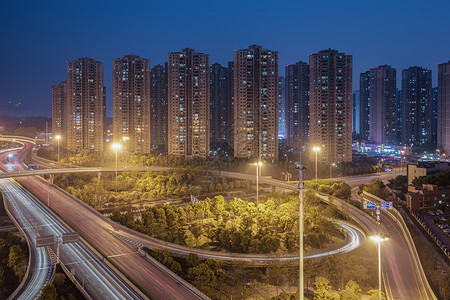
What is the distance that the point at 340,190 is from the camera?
25.0m

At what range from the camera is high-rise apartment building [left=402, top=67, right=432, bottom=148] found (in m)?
64.0

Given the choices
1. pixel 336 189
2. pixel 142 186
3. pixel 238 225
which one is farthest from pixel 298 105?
pixel 238 225

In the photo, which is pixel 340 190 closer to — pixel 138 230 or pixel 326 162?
pixel 138 230

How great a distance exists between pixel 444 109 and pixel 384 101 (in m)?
15.1

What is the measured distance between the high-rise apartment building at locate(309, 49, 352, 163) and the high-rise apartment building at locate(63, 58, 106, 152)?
2869cm

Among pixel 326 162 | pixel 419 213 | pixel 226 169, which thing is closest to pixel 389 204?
pixel 419 213

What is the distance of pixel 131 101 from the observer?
153ft

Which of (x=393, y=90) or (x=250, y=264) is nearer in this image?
(x=250, y=264)

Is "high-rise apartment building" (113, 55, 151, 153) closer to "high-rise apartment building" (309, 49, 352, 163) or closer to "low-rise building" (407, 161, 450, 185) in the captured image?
"high-rise apartment building" (309, 49, 352, 163)

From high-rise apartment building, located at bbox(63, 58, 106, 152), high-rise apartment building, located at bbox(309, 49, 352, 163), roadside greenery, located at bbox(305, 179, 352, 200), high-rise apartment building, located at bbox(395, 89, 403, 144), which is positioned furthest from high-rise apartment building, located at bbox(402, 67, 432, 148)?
high-rise apartment building, located at bbox(63, 58, 106, 152)

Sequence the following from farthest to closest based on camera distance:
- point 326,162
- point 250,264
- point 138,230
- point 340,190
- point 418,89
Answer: point 418,89, point 326,162, point 340,190, point 138,230, point 250,264

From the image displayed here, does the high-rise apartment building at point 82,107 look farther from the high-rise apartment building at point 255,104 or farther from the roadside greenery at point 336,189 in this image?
the roadside greenery at point 336,189

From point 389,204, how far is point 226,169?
22053mm

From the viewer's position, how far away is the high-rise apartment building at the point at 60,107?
56656mm
